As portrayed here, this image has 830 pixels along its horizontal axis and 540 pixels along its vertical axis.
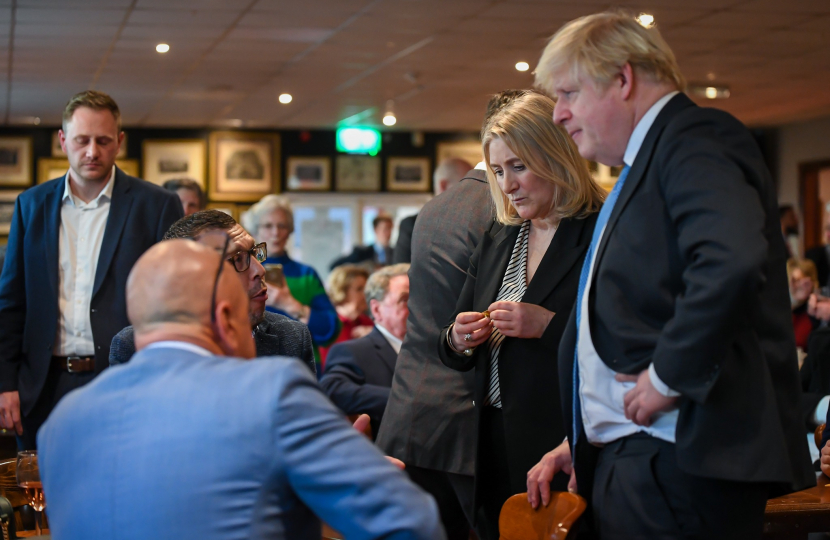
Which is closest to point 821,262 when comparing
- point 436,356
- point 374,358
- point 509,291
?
point 374,358

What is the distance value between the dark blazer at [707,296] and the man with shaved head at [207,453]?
0.55m

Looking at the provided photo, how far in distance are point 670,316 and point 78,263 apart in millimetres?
2226

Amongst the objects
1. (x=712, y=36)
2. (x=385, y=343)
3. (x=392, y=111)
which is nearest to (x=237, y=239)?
(x=385, y=343)

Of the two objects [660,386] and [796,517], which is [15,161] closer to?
[796,517]

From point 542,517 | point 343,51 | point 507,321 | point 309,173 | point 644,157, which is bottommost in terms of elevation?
point 542,517

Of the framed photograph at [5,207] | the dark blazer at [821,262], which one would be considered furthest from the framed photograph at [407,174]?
the dark blazer at [821,262]

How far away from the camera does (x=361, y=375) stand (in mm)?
4012

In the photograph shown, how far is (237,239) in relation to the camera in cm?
228

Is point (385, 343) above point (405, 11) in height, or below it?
below

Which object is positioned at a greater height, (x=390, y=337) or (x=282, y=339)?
(x=282, y=339)

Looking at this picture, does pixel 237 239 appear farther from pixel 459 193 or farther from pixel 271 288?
pixel 271 288

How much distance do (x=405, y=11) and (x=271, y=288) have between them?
3.32 metres

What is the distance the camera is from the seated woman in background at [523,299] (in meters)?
2.21

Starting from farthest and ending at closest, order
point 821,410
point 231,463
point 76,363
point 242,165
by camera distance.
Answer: point 242,165 → point 821,410 → point 76,363 → point 231,463
